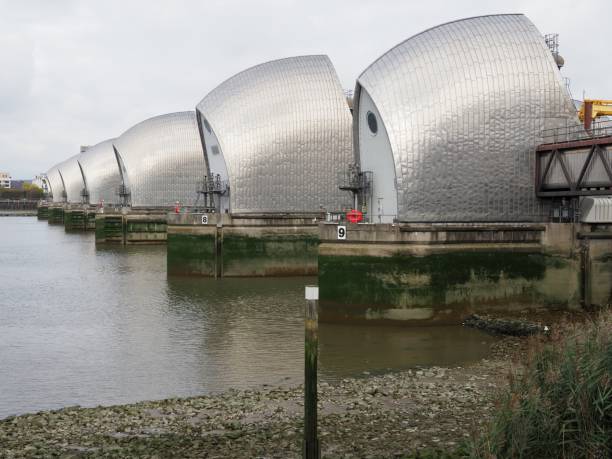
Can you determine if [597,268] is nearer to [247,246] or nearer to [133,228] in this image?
[247,246]

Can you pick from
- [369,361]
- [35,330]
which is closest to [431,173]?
[369,361]

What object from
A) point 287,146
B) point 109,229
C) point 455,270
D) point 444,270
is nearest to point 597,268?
point 455,270

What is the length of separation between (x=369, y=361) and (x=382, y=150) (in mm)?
13171

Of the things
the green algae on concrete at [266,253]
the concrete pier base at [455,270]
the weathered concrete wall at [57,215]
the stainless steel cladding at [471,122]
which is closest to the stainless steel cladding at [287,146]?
the green algae on concrete at [266,253]

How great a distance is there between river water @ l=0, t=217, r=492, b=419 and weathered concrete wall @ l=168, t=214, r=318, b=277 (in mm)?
1769

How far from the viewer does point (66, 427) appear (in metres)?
13.4

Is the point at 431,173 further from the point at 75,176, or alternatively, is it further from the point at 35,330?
the point at 75,176

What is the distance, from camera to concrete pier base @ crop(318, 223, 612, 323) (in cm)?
2484

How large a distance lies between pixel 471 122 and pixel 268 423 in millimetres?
18732

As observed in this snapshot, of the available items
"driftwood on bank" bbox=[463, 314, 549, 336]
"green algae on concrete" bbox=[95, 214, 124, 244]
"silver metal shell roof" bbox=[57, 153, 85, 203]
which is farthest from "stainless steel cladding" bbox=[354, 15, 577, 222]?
"silver metal shell roof" bbox=[57, 153, 85, 203]

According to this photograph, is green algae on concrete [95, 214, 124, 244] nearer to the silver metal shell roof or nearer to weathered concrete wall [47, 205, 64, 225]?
weathered concrete wall [47, 205, 64, 225]

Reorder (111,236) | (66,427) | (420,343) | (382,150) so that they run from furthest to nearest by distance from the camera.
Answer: (111,236), (382,150), (420,343), (66,427)

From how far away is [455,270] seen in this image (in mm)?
25188

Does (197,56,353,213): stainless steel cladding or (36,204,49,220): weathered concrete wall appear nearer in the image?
(197,56,353,213): stainless steel cladding
